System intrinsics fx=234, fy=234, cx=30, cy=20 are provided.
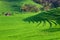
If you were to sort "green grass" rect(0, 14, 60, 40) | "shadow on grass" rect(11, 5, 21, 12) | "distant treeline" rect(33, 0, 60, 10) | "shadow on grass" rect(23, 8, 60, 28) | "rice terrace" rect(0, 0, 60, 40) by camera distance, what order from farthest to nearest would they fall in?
"distant treeline" rect(33, 0, 60, 10)
"shadow on grass" rect(11, 5, 21, 12)
"shadow on grass" rect(23, 8, 60, 28)
"rice terrace" rect(0, 0, 60, 40)
"green grass" rect(0, 14, 60, 40)

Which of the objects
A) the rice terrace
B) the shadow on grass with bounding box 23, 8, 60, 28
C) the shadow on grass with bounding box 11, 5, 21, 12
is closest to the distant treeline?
the shadow on grass with bounding box 11, 5, 21, 12

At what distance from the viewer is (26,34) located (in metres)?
25.5

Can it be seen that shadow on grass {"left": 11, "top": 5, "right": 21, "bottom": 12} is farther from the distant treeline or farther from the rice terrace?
the distant treeline

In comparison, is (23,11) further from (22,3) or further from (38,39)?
(38,39)

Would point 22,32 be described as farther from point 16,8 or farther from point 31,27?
point 16,8

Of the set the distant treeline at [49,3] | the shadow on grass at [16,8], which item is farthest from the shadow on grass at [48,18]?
the distant treeline at [49,3]

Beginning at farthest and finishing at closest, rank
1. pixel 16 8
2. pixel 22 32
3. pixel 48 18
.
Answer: pixel 16 8 < pixel 48 18 < pixel 22 32

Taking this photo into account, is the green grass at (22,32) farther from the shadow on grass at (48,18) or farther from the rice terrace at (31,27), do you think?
the shadow on grass at (48,18)

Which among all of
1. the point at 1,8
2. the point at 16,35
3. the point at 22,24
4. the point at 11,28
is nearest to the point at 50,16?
the point at 22,24

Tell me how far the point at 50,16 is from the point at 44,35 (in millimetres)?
8015

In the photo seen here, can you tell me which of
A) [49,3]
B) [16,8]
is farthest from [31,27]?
[49,3]

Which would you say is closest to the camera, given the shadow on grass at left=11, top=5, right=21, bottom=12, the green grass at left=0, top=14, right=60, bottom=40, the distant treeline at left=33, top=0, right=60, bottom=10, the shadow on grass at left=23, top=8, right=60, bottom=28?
the green grass at left=0, top=14, right=60, bottom=40

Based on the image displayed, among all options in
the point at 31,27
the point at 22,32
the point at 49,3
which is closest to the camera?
the point at 22,32

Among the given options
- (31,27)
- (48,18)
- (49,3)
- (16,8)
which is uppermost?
(49,3)
